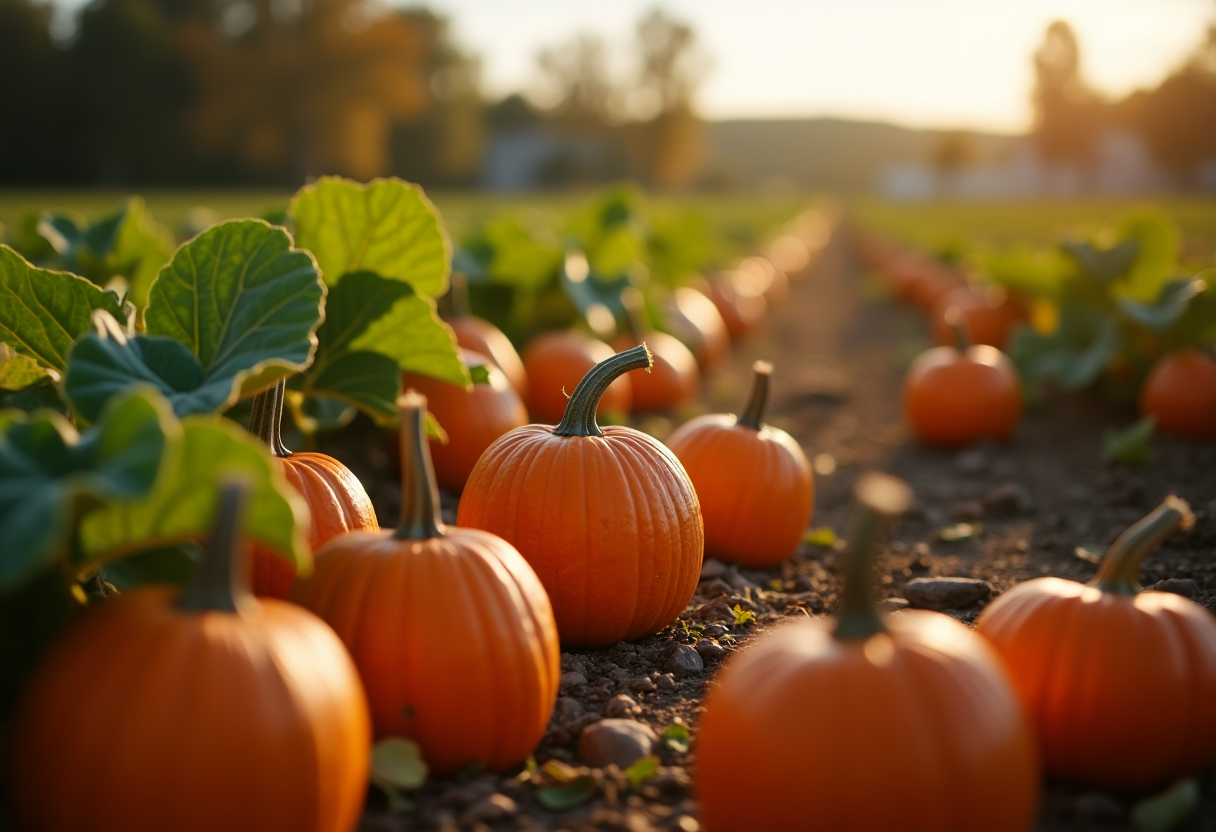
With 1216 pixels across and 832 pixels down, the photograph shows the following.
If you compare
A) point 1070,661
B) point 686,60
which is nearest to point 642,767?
point 1070,661

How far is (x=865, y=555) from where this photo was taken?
5.94 ft

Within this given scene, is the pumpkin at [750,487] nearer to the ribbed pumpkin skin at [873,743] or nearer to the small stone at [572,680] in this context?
the small stone at [572,680]

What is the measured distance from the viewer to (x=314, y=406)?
388 centimetres

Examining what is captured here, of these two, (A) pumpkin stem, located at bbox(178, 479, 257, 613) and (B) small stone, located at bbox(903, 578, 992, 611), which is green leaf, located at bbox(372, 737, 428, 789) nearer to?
(A) pumpkin stem, located at bbox(178, 479, 257, 613)

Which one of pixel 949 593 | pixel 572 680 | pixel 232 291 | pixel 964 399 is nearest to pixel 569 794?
pixel 572 680

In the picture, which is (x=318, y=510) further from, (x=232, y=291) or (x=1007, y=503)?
(x=1007, y=503)

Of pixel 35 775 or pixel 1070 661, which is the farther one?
pixel 1070 661

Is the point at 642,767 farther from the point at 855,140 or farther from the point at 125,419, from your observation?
the point at 855,140

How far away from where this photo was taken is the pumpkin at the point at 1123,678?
216 centimetres

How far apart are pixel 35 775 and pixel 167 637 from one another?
1.05 feet

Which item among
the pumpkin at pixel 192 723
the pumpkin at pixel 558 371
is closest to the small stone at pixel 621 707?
the pumpkin at pixel 192 723

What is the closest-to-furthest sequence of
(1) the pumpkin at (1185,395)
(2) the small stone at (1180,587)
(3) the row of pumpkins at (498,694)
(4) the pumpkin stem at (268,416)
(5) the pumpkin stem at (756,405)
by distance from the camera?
(3) the row of pumpkins at (498,694) < (4) the pumpkin stem at (268,416) < (2) the small stone at (1180,587) < (5) the pumpkin stem at (756,405) < (1) the pumpkin at (1185,395)

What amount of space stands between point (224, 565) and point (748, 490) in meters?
2.41

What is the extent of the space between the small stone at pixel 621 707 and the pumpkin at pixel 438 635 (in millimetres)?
330
